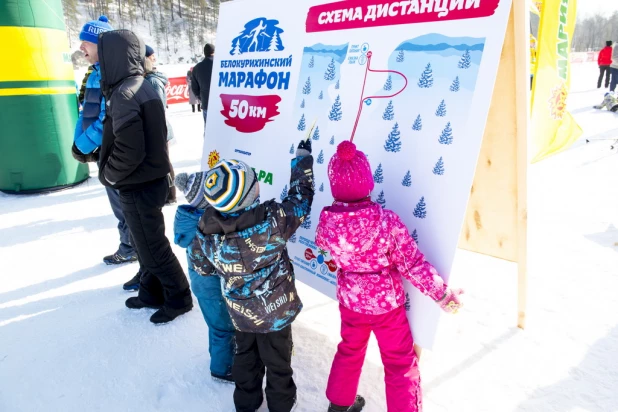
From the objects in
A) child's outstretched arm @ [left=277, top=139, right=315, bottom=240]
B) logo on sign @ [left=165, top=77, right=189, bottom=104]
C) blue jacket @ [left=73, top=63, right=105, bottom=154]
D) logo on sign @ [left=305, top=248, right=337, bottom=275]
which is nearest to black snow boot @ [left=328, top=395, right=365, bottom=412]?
logo on sign @ [left=305, top=248, right=337, bottom=275]

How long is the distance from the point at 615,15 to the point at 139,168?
74.7 m

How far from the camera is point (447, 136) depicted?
1.76m

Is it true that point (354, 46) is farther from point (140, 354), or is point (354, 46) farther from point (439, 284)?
point (140, 354)

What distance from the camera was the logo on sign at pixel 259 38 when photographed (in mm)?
2648

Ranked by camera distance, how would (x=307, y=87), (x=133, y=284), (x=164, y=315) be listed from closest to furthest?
(x=307, y=87), (x=164, y=315), (x=133, y=284)

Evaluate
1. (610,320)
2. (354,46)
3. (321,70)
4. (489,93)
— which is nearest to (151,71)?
(321,70)

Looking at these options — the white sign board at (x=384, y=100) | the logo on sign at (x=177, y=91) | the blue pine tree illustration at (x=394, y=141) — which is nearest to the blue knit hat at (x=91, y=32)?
the white sign board at (x=384, y=100)

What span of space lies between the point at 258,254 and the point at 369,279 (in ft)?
1.64

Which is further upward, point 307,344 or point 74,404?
point 307,344

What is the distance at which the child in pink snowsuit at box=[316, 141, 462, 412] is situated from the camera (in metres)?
1.71

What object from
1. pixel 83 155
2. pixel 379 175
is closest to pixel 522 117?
pixel 379 175

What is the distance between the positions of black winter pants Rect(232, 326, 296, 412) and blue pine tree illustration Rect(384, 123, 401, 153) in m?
0.99

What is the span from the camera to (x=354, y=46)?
215 cm

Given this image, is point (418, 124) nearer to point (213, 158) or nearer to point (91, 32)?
point (213, 158)
